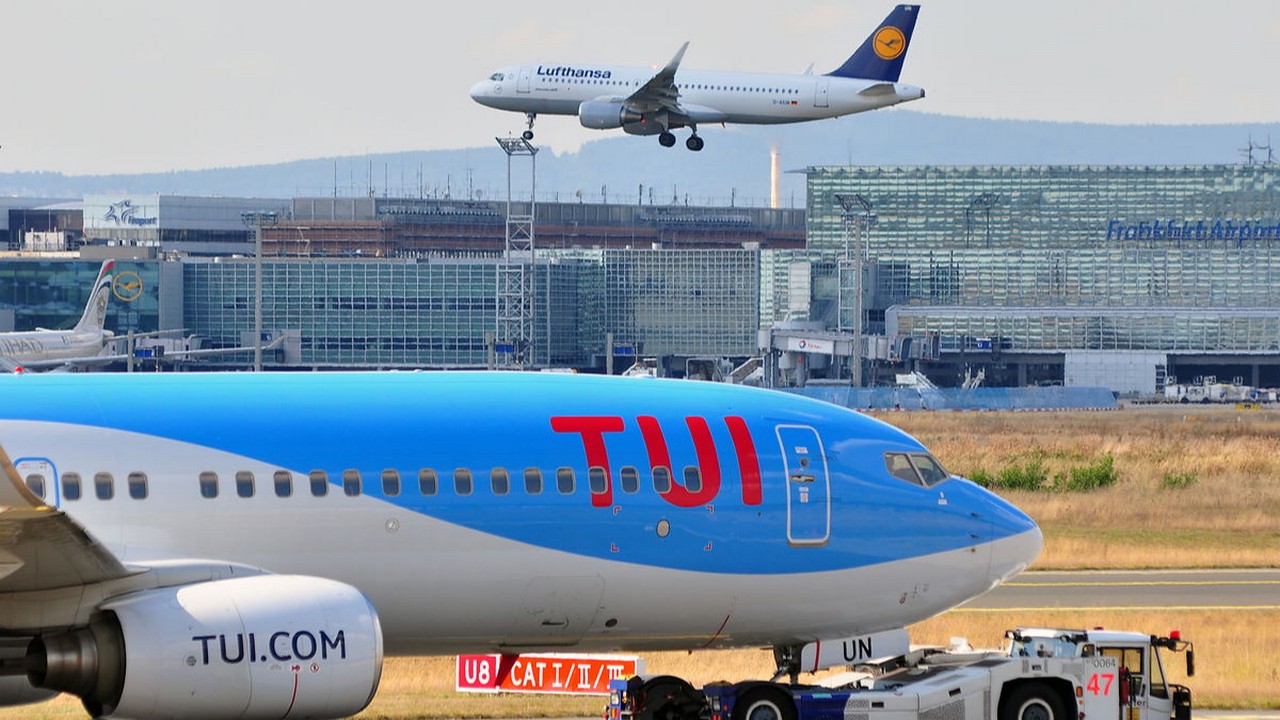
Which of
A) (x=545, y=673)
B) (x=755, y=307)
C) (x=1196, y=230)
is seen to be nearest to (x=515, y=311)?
(x=755, y=307)

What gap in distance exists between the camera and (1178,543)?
42.9 m

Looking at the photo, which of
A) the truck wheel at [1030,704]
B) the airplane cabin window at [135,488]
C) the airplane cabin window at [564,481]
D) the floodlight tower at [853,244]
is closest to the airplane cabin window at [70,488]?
the airplane cabin window at [135,488]

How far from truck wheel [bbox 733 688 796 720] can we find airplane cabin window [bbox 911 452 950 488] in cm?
263

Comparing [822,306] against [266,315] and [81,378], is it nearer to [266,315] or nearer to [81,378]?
[266,315]

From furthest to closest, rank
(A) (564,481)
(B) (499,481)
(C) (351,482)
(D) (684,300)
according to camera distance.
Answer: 1. (D) (684,300)
2. (A) (564,481)
3. (B) (499,481)
4. (C) (351,482)

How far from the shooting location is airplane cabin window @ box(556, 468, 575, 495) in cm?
1817

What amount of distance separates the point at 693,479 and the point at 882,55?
316 ft

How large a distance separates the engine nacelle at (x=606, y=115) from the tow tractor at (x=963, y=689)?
75.4 m

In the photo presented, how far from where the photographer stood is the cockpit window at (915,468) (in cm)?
1945

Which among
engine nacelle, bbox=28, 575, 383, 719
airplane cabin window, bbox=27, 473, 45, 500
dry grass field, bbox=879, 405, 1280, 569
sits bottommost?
dry grass field, bbox=879, 405, 1280, 569

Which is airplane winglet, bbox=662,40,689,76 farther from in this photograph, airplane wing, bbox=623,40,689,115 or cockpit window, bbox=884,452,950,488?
cockpit window, bbox=884,452,950,488

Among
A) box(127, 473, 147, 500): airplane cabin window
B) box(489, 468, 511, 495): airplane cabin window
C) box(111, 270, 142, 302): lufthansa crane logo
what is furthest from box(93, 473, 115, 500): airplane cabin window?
box(111, 270, 142, 302): lufthansa crane logo

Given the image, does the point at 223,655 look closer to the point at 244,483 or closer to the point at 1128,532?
the point at 244,483

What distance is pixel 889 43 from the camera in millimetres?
112938
